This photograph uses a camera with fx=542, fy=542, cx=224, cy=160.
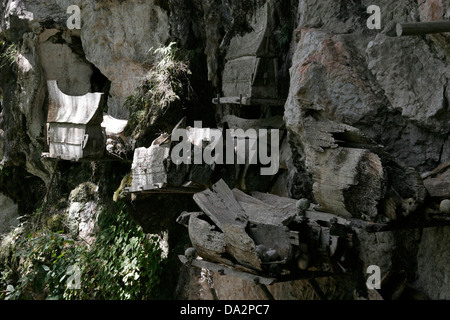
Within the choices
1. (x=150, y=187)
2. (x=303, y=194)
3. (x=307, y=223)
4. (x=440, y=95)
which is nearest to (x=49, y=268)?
(x=150, y=187)

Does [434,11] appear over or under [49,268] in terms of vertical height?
over

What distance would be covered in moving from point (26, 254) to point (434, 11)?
7.43 metres

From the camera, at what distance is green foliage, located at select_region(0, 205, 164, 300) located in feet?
25.6

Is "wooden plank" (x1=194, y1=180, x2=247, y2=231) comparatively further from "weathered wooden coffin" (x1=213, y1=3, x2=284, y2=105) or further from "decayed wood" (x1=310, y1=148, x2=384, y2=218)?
"weathered wooden coffin" (x1=213, y1=3, x2=284, y2=105)

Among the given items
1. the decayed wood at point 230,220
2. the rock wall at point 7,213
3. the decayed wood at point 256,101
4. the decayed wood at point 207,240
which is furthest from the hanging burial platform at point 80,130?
the rock wall at point 7,213

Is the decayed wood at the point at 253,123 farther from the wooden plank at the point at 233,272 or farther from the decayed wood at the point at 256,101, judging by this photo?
the wooden plank at the point at 233,272

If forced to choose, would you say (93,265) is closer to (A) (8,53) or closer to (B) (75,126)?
(B) (75,126)

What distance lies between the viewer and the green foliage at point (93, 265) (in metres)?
7.79

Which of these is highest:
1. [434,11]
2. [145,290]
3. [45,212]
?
[434,11]

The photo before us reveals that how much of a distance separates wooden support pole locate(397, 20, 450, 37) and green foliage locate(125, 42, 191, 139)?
4.29 meters

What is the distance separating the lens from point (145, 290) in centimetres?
773

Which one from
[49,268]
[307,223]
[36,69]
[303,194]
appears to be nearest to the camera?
[307,223]

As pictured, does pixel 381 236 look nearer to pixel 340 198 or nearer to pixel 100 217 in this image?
pixel 340 198

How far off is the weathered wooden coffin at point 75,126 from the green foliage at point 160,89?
0.57 meters
